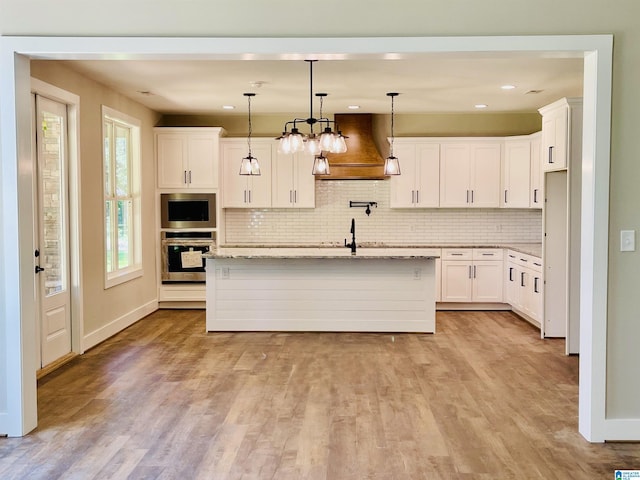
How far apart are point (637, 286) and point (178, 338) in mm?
4493

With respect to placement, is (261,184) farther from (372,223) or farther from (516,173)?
(516,173)

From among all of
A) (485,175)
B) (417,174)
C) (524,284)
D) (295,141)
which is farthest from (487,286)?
(295,141)

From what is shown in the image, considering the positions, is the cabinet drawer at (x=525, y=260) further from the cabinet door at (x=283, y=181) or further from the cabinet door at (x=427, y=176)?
the cabinet door at (x=283, y=181)

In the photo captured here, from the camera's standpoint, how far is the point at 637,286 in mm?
3584

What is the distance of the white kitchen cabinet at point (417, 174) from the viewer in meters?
8.30

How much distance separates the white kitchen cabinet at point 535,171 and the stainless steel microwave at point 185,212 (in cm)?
423

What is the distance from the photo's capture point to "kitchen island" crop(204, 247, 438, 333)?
6484mm

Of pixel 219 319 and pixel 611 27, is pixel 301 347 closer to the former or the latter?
pixel 219 319

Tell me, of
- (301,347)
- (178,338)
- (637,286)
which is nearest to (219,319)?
(178,338)

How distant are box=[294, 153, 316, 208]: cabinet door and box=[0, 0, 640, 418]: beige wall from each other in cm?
485

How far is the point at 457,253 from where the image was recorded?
8109 millimetres

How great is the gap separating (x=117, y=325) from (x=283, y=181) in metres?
3.03

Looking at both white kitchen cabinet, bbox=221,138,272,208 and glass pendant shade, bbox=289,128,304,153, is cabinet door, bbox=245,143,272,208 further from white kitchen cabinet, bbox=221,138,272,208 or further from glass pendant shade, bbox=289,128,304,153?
glass pendant shade, bbox=289,128,304,153

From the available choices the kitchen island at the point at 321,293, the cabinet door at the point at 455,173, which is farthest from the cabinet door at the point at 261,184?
the cabinet door at the point at 455,173
